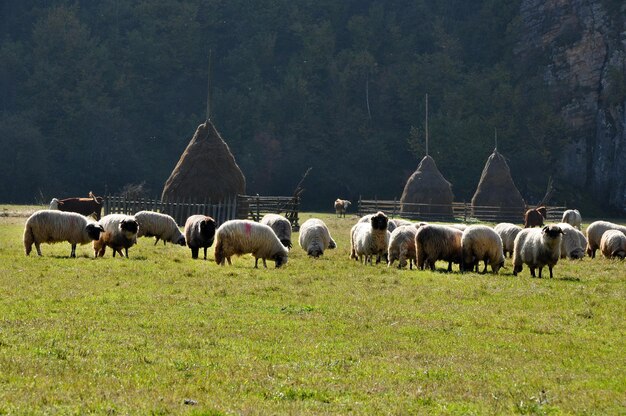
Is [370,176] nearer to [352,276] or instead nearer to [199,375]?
[352,276]

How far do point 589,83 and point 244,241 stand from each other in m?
65.4

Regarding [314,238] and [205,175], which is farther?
[205,175]

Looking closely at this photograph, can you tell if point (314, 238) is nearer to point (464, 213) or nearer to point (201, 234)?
point (201, 234)

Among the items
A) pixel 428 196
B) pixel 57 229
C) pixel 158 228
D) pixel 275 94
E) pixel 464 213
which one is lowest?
pixel 464 213

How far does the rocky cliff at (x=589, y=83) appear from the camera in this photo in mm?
77625

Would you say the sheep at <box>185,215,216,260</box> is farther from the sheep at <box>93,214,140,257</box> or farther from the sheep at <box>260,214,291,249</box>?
the sheep at <box>260,214,291,249</box>

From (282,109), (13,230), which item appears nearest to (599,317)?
(13,230)

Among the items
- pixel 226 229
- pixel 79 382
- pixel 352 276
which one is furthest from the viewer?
pixel 226 229

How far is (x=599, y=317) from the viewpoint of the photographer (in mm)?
14633

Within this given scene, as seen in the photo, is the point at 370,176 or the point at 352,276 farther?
the point at 370,176

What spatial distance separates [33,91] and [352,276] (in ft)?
237

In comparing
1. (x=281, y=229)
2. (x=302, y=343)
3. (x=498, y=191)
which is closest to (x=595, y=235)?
(x=281, y=229)

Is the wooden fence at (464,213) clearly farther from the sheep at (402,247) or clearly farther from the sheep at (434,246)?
the sheep at (434,246)

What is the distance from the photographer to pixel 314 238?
26203 millimetres
